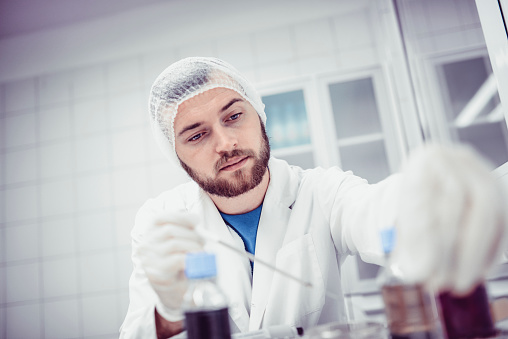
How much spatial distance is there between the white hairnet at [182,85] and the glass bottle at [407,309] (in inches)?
31.8

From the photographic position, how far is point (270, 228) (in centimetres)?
111

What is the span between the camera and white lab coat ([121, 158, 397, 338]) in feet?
3.19

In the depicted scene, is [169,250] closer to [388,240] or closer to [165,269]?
[165,269]

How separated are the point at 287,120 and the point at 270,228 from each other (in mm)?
1435

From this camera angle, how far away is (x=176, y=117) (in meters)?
1.20

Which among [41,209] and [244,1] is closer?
[244,1]

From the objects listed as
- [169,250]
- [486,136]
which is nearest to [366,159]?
[486,136]

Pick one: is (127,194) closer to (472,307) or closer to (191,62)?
Result: (191,62)

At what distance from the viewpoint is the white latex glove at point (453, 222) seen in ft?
1.25

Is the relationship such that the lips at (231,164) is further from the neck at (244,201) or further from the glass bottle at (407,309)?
the glass bottle at (407,309)

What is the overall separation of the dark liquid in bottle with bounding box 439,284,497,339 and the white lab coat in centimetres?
40

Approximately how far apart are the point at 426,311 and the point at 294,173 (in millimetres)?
814

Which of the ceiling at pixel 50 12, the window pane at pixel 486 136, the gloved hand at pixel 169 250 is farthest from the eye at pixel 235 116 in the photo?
the window pane at pixel 486 136

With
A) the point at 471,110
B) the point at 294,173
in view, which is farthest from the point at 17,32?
the point at 471,110
